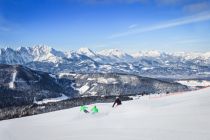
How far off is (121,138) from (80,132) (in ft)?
17.4

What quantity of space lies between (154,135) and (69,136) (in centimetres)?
707

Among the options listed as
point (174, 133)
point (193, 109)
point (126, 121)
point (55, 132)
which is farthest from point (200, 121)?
point (55, 132)

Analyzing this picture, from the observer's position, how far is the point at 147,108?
31.5 meters

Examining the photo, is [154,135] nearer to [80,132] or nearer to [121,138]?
[121,138]

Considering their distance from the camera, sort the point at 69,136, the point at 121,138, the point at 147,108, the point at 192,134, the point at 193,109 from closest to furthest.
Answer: the point at 192,134 < the point at 121,138 < the point at 69,136 < the point at 193,109 < the point at 147,108

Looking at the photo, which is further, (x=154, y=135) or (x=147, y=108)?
(x=147, y=108)

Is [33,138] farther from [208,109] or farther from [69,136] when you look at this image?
[208,109]

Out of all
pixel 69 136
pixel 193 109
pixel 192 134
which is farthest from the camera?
pixel 193 109

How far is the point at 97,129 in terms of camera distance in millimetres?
25234

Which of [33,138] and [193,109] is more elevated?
[193,109]

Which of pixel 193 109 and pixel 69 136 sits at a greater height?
pixel 193 109

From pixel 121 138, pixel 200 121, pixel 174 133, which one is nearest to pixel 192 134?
pixel 174 133

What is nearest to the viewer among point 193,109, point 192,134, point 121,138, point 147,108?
point 192,134

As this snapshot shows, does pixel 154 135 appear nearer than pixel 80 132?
Yes
